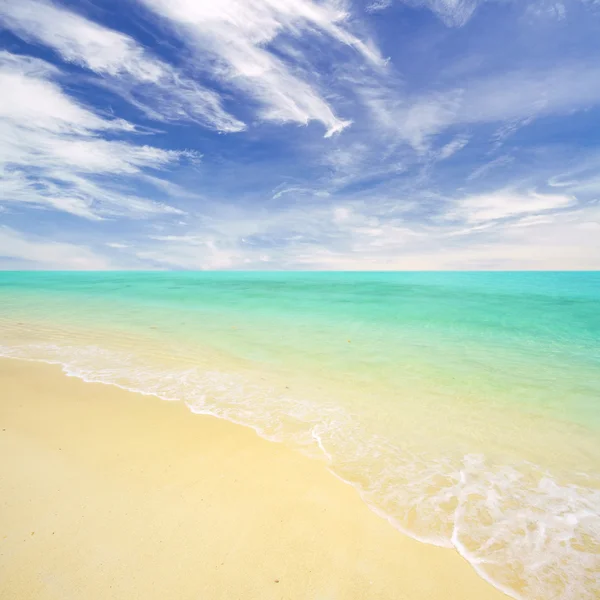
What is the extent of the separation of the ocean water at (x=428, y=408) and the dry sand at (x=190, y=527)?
1.63ft

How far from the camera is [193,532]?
11.4 ft

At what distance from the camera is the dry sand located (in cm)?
294

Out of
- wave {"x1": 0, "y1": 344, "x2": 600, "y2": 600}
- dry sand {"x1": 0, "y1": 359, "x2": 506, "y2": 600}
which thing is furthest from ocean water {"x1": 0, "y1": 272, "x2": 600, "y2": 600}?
dry sand {"x1": 0, "y1": 359, "x2": 506, "y2": 600}

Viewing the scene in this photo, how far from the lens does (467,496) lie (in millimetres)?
4293

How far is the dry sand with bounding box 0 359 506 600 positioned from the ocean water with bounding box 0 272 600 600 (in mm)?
495

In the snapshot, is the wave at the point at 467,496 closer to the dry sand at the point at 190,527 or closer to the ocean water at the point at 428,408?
the ocean water at the point at 428,408

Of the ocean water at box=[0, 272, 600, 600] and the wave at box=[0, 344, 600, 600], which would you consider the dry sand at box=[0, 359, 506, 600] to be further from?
the ocean water at box=[0, 272, 600, 600]

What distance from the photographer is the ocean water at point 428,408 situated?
3.70m

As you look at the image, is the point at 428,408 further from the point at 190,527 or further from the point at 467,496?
the point at 190,527

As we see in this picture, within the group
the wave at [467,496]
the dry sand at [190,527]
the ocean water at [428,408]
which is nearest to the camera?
the dry sand at [190,527]

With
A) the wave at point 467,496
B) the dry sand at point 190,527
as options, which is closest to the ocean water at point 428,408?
the wave at point 467,496

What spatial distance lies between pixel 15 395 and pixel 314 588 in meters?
7.92

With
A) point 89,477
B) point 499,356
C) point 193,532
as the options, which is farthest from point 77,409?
point 499,356

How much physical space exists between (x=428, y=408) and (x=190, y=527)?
5481 millimetres
